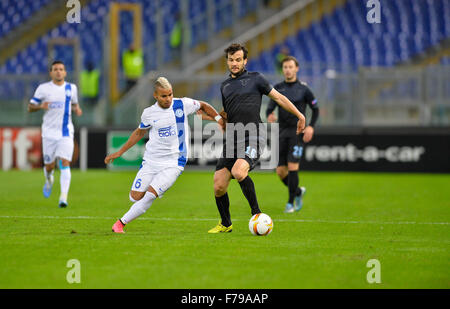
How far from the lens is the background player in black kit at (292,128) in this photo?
10.9m

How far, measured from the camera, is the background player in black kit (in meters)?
10.9

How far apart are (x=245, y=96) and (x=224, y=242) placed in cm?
168

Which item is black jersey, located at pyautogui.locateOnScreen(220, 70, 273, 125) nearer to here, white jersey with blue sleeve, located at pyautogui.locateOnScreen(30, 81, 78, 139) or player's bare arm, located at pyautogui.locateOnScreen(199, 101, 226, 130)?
player's bare arm, located at pyautogui.locateOnScreen(199, 101, 226, 130)

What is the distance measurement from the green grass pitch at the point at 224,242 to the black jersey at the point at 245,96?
1303 millimetres

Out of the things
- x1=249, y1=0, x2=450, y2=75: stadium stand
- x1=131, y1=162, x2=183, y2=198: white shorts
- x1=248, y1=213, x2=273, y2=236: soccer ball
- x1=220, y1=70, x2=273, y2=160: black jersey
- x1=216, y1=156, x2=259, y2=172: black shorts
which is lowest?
x1=248, y1=213, x2=273, y2=236: soccer ball

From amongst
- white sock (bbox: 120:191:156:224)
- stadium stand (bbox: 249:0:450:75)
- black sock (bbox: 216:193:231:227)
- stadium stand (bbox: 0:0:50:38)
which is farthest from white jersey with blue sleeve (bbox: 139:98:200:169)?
stadium stand (bbox: 0:0:50:38)

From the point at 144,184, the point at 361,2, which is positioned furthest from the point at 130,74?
the point at 144,184

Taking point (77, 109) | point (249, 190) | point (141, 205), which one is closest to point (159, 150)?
point (141, 205)

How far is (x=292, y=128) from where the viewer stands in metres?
11.1

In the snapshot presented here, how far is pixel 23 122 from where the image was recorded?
66.5ft

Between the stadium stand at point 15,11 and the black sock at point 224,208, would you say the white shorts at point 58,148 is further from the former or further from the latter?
the stadium stand at point 15,11

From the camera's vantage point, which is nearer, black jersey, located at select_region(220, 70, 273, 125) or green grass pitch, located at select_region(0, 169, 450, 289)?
green grass pitch, located at select_region(0, 169, 450, 289)

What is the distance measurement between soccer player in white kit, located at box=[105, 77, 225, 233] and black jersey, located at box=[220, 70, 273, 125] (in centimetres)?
25

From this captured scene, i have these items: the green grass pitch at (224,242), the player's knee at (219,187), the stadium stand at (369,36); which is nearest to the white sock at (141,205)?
the green grass pitch at (224,242)
